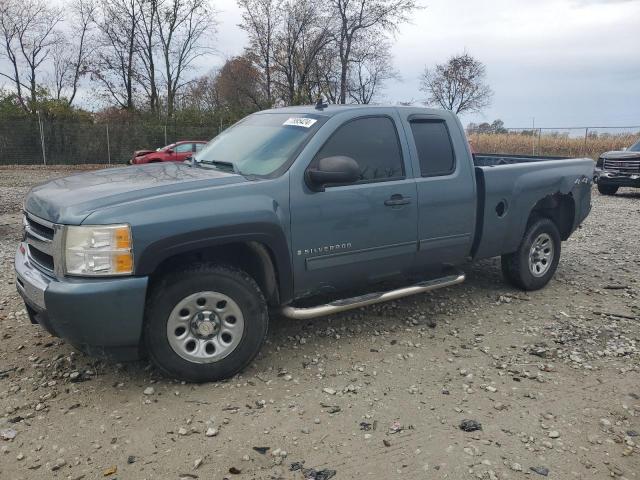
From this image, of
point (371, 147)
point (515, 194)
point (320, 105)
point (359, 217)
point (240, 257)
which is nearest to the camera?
point (240, 257)

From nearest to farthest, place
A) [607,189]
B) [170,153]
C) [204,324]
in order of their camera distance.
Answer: [204,324] < [607,189] < [170,153]

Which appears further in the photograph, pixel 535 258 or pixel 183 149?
pixel 183 149

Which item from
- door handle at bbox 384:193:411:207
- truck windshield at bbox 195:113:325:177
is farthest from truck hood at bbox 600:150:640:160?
truck windshield at bbox 195:113:325:177

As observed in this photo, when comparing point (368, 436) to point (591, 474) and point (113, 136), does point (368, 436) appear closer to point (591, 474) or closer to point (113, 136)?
point (591, 474)

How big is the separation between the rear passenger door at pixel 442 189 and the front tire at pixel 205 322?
5.43 ft

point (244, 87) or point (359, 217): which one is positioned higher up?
point (244, 87)

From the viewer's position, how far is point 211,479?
9.16ft

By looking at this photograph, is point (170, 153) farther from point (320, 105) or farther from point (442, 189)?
point (442, 189)

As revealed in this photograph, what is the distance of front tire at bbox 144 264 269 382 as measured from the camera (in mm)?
3527

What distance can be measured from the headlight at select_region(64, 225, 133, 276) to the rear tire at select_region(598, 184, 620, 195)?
1565cm

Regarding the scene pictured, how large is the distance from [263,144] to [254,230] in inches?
38.0

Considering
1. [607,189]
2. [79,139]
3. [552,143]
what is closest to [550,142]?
[552,143]

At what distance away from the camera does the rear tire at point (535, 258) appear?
18.5ft

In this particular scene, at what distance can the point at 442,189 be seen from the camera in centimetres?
473
